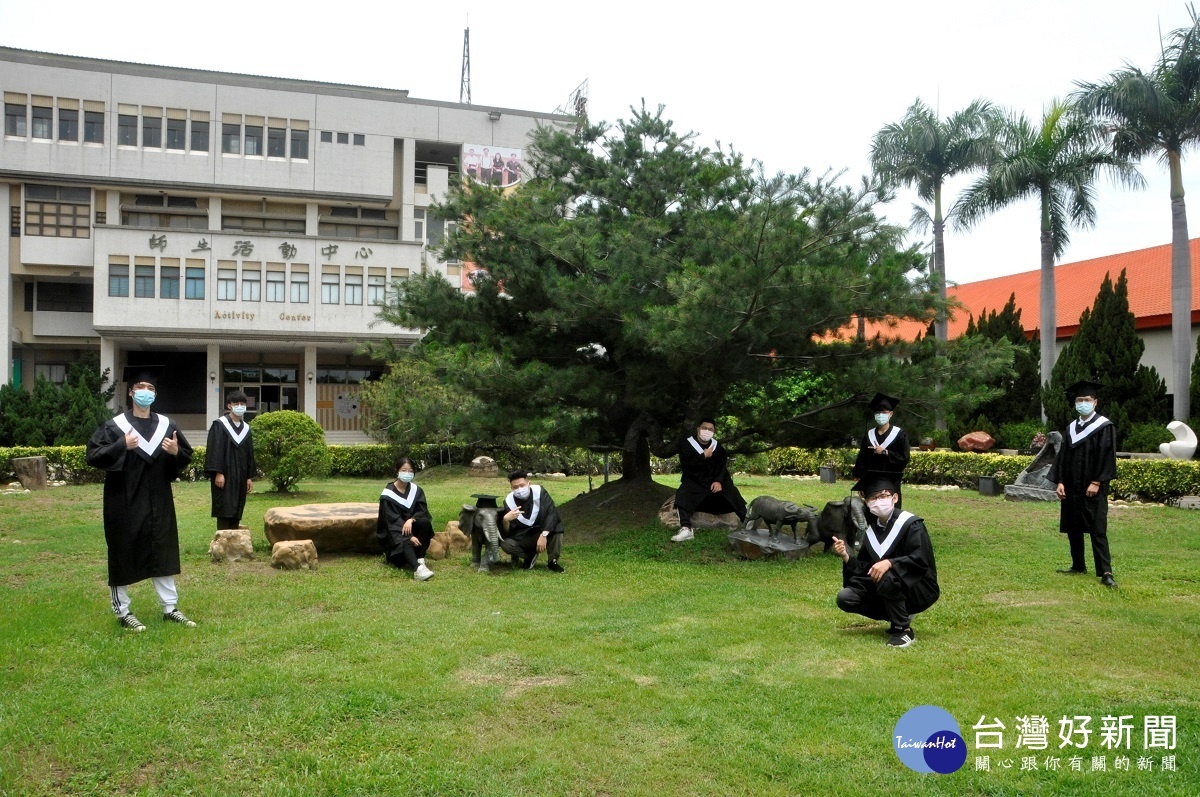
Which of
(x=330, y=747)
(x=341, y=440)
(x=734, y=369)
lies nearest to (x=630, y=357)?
(x=734, y=369)

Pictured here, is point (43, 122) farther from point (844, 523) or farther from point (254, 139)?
point (844, 523)

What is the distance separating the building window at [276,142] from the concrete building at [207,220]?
0.15 feet

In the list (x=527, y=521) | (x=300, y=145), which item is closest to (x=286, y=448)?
(x=527, y=521)

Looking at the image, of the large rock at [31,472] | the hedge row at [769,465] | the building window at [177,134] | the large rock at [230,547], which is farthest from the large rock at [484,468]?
the building window at [177,134]

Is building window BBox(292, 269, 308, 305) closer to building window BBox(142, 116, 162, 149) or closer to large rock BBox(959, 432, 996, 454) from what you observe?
building window BBox(142, 116, 162, 149)

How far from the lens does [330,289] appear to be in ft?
97.6

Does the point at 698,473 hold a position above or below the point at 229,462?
below

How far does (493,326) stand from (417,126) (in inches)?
901

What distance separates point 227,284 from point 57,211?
604 centimetres

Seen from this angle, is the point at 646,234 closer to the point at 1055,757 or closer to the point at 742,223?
the point at 742,223

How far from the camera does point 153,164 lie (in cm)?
2922

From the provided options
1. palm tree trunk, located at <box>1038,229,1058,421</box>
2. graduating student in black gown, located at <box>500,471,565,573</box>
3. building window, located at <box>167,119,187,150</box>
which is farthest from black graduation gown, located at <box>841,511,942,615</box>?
building window, located at <box>167,119,187,150</box>

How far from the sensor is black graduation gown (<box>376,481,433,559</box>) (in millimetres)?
8773

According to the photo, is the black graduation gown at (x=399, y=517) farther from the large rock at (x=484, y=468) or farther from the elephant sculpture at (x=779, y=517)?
the large rock at (x=484, y=468)
